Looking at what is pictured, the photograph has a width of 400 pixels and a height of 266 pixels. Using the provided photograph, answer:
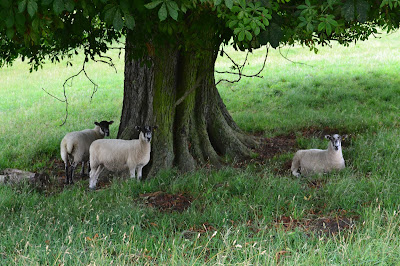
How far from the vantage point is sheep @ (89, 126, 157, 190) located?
9070 mm

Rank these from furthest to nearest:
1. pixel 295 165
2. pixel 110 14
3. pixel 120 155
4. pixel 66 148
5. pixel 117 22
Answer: pixel 66 148 → pixel 120 155 → pixel 295 165 → pixel 110 14 → pixel 117 22

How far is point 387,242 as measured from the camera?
183 inches

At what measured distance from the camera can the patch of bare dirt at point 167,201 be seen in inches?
273

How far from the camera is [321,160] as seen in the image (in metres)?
8.82

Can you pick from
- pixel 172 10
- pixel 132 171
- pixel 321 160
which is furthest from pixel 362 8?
pixel 132 171

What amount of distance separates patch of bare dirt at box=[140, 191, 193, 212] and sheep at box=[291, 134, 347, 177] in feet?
8.19

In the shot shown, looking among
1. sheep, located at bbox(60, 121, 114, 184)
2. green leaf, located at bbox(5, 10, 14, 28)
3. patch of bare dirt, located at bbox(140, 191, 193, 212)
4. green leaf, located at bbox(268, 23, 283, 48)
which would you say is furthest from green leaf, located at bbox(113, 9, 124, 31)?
sheep, located at bbox(60, 121, 114, 184)

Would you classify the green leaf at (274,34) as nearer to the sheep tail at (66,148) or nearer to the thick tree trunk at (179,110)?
the thick tree trunk at (179,110)

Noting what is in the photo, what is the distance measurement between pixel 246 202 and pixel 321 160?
2730 mm

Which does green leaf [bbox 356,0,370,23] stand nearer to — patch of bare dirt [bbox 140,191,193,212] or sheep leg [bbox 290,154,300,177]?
patch of bare dirt [bbox 140,191,193,212]

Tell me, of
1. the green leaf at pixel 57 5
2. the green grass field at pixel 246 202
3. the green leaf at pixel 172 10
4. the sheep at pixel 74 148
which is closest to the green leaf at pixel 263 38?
the green leaf at pixel 172 10

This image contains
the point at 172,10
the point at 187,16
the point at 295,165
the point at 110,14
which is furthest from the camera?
the point at 295,165

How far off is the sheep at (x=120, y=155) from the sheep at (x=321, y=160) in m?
2.89

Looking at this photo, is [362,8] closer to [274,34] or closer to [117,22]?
[274,34]
